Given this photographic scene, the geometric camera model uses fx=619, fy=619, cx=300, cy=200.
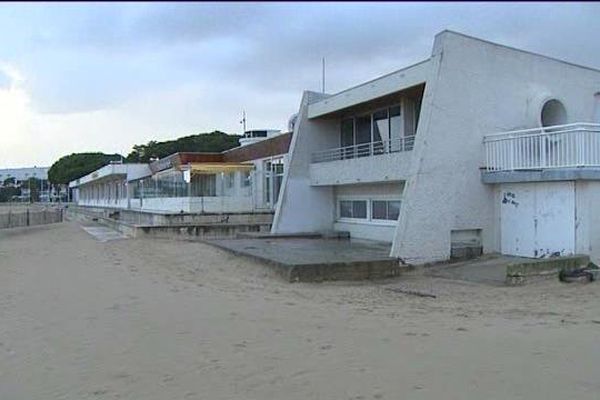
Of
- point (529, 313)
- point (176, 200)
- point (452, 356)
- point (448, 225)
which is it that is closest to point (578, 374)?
point (452, 356)

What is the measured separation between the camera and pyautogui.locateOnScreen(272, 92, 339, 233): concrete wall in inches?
934

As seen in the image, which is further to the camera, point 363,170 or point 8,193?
point 8,193

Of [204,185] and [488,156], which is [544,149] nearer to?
[488,156]

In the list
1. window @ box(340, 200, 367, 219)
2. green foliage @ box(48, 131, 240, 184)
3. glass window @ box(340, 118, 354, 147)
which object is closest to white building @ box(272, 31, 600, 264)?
window @ box(340, 200, 367, 219)

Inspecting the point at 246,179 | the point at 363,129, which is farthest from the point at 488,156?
the point at 246,179

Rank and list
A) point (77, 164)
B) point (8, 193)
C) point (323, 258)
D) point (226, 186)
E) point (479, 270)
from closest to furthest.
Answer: point (479, 270), point (323, 258), point (226, 186), point (77, 164), point (8, 193)

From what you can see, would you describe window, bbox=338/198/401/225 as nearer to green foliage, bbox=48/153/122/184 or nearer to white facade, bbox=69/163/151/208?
white facade, bbox=69/163/151/208

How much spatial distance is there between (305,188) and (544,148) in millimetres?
10517

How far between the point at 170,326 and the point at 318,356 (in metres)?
2.69

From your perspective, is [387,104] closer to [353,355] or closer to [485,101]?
[485,101]

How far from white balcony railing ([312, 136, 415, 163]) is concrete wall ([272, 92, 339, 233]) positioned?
0.35m

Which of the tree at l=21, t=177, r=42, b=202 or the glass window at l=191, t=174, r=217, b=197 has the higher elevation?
the tree at l=21, t=177, r=42, b=202

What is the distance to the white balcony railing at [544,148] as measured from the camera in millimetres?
14438

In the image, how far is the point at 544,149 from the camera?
1537cm
